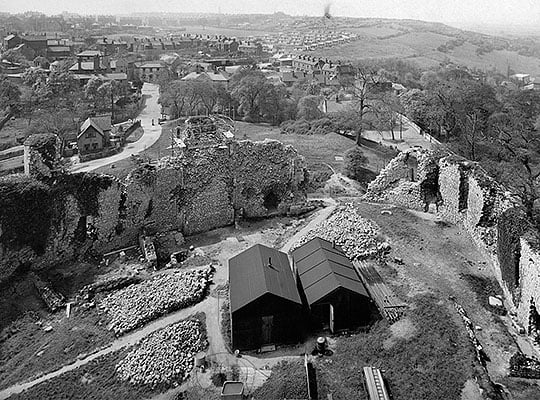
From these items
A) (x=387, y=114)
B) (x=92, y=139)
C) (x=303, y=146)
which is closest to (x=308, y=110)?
(x=387, y=114)

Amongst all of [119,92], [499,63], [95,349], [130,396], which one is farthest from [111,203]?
[499,63]

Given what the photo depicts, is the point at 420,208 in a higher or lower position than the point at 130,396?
higher

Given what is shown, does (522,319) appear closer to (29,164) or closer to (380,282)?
(380,282)

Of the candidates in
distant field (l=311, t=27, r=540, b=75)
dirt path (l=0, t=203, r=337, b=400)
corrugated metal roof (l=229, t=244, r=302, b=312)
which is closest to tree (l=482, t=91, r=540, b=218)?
corrugated metal roof (l=229, t=244, r=302, b=312)

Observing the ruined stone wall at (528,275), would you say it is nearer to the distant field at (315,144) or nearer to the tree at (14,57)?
the distant field at (315,144)

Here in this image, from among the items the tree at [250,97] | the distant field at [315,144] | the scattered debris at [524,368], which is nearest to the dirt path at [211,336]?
the scattered debris at [524,368]

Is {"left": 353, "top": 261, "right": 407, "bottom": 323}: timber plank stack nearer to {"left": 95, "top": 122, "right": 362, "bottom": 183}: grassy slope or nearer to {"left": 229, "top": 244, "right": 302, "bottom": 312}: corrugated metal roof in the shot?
{"left": 229, "top": 244, "right": 302, "bottom": 312}: corrugated metal roof
